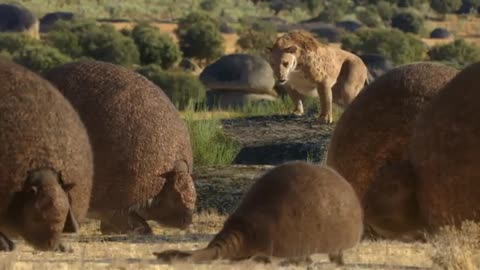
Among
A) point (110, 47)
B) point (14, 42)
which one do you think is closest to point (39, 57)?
point (110, 47)

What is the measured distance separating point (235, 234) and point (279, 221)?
1.17 feet

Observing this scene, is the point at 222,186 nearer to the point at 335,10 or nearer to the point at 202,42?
the point at 202,42

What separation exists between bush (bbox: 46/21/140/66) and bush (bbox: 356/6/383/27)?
1219 inches

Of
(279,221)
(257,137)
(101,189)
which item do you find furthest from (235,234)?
(257,137)

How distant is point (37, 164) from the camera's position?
33.7 ft

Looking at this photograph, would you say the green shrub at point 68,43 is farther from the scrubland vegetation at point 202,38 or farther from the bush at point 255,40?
the bush at point 255,40

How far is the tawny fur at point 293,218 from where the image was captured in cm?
920

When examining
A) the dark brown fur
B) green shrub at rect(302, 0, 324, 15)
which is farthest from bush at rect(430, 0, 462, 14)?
the dark brown fur

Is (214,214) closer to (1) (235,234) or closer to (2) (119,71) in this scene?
(2) (119,71)

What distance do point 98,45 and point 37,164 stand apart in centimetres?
4770

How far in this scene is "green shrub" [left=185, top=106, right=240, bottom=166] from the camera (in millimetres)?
21375

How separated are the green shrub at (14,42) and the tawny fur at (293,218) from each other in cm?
4733

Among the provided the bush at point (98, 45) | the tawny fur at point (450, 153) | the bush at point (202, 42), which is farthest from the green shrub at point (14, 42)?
the tawny fur at point (450, 153)

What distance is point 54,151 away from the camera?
10.4 metres
